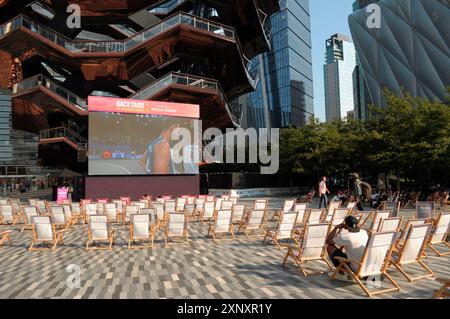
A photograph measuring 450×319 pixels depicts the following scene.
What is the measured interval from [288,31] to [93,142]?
9421 cm

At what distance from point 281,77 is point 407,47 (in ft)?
151

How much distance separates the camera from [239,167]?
138ft

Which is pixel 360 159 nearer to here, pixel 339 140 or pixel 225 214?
pixel 339 140

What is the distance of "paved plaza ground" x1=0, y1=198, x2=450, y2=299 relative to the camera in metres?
5.17

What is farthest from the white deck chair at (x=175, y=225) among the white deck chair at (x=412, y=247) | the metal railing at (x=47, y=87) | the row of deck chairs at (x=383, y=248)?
the metal railing at (x=47, y=87)

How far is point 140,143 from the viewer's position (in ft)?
74.7

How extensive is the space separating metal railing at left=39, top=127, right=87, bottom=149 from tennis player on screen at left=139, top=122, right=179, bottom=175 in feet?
18.5

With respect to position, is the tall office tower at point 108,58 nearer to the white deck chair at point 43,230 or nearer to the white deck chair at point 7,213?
the white deck chair at point 7,213

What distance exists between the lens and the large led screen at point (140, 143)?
21625 mm

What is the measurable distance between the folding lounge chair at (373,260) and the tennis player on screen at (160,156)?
63.8ft

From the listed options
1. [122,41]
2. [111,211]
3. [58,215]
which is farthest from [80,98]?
[58,215]

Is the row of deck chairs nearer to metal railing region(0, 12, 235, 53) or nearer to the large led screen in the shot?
the large led screen

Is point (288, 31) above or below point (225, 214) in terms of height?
above

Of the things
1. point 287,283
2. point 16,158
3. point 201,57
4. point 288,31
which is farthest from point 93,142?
point 288,31
